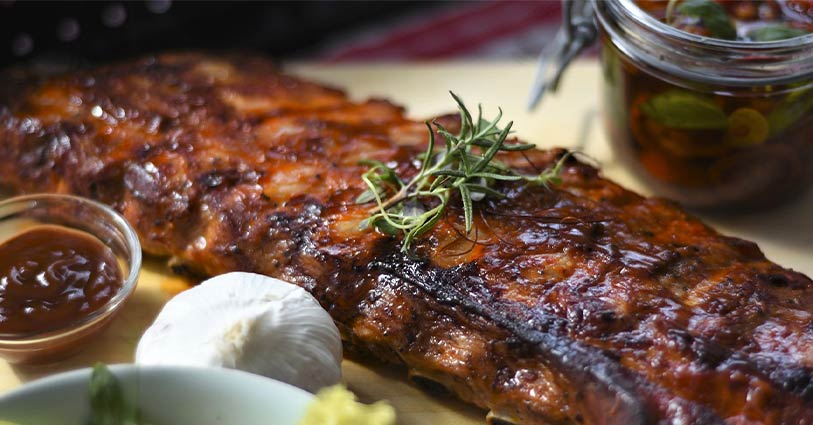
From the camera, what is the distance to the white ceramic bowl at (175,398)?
7.36 feet

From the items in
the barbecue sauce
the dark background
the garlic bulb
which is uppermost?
the dark background

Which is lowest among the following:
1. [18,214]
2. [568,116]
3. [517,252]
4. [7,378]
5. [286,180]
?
[7,378]

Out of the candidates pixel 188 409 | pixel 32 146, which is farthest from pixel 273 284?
pixel 32 146

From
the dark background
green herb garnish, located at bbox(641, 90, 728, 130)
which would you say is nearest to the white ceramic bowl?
green herb garnish, located at bbox(641, 90, 728, 130)

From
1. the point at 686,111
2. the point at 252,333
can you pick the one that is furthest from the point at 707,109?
the point at 252,333

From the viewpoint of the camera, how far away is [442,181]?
2725 millimetres

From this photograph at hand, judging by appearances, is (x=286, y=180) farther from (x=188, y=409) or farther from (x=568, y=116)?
(x=568, y=116)

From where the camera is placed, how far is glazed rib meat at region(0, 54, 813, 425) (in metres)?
2.30

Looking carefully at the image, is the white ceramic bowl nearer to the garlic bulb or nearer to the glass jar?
the garlic bulb

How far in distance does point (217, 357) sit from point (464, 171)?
0.87 metres

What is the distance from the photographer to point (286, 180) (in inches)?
115

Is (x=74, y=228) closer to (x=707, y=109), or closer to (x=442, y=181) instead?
Answer: (x=442, y=181)

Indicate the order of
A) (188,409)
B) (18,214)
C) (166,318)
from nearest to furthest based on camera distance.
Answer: (188,409) < (166,318) < (18,214)

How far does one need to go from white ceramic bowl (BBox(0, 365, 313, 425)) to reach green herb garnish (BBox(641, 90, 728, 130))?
5.21 feet
